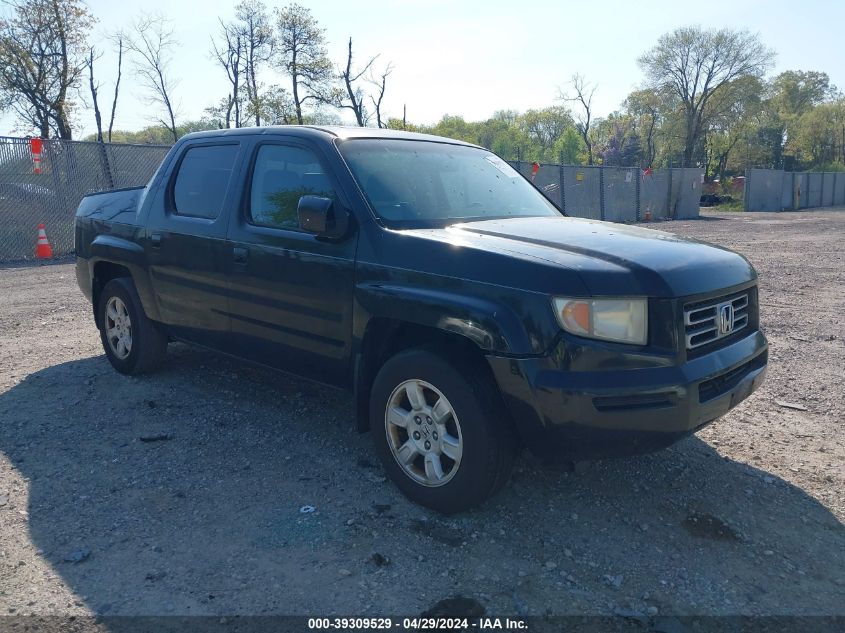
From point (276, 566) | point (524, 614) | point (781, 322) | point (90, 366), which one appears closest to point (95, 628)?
point (276, 566)

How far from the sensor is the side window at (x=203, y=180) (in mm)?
4562

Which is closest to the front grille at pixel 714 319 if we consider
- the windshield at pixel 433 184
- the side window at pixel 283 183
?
the windshield at pixel 433 184

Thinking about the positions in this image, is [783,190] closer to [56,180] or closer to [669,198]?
[669,198]

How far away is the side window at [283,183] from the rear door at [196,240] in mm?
205

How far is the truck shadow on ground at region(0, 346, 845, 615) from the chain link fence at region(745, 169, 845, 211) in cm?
3916

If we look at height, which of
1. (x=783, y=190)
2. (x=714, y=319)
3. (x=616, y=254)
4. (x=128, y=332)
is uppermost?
(x=616, y=254)

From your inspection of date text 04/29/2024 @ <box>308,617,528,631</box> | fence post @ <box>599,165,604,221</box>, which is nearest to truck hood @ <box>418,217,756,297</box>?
date text 04/29/2024 @ <box>308,617,528,631</box>

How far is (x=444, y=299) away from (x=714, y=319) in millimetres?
1262

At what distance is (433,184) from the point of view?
4.11 meters

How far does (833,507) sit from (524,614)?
188cm

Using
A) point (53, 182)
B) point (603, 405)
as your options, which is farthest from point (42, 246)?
point (603, 405)

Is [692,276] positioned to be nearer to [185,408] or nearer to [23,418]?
[185,408]

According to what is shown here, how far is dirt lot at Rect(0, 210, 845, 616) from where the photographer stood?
2787mm

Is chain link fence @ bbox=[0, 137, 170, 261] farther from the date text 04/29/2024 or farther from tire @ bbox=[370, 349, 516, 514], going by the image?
the date text 04/29/2024
